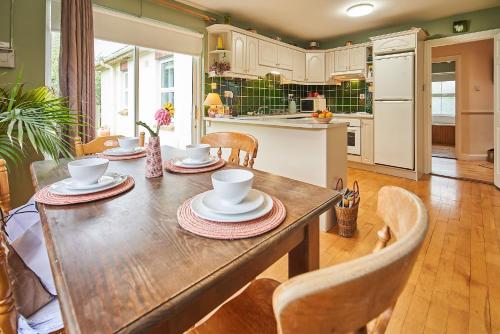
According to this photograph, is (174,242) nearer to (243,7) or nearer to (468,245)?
(468,245)

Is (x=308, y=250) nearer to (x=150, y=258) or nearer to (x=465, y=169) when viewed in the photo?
(x=150, y=258)

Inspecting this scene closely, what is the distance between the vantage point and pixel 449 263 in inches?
81.0

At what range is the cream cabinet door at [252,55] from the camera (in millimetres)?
4473

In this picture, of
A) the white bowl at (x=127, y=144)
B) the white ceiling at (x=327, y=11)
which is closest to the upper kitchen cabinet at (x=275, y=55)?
the white ceiling at (x=327, y=11)

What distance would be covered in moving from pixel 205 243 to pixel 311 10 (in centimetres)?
444

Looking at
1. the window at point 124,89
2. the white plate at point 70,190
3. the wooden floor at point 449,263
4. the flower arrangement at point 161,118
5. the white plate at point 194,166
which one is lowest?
the wooden floor at point 449,263

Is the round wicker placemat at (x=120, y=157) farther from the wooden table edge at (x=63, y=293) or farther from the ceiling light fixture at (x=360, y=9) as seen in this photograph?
the ceiling light fixture at (x=360, y=9)

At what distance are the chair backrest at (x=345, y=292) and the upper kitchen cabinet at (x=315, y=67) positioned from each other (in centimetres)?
588

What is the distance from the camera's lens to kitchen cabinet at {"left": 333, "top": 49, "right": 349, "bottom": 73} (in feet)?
18.0

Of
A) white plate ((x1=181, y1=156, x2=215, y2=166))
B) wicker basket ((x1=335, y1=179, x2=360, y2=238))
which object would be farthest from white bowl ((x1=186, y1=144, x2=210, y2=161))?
wicker basket ((x1=335, y1=179, x2=360, y2=238))

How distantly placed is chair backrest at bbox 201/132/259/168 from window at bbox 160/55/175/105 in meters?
2.86

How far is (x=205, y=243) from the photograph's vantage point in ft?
2.13

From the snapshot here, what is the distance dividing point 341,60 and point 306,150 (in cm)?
364

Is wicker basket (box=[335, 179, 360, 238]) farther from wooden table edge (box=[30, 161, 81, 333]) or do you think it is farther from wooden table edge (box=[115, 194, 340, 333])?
wooden table edge (box=[30, 161, 81, 333])
